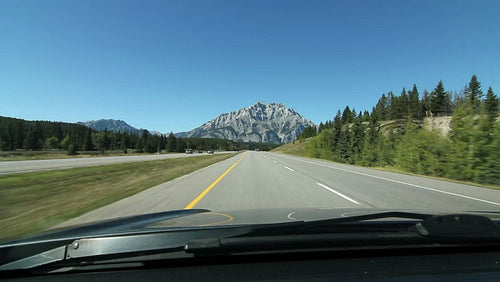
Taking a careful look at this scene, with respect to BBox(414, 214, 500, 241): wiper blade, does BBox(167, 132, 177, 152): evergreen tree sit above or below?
above

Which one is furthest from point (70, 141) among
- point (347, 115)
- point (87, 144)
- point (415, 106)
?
point (415, 106)

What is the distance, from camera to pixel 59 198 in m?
8.65

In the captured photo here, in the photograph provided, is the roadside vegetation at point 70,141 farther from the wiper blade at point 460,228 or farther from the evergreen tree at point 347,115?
A: the evergreen tree at point 347,115

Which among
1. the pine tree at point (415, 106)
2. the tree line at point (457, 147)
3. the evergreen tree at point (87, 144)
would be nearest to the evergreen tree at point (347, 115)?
the pine tree at point (415, 106)

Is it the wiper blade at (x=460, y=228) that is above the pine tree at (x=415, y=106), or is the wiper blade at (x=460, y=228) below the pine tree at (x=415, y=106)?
below

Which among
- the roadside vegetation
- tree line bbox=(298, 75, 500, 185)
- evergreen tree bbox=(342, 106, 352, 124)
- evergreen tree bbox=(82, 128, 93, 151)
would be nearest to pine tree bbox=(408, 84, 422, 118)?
evergreen tree bbox=(342, 106, 352, 124)

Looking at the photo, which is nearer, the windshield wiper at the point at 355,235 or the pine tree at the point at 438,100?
the windshield wiper at the point at 355,235

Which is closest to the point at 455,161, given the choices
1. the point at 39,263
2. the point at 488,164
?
the point at 488,164

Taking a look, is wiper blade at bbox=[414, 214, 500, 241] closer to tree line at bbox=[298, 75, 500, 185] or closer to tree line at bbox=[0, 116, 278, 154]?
tree line at bbox=[298, 75, 500, 185]

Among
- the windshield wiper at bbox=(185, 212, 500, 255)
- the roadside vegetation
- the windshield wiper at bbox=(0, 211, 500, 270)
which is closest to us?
the windshield wiper at bbox=(0, 211, 500, 270)

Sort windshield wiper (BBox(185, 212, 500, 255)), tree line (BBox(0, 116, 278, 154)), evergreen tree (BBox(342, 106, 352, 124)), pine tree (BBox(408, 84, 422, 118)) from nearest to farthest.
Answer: windshield wiper (BBox(185, 212, 500, 255)) < tree line (BBox(0, 116, 278, 154)) < pine tree (BBox(408, 84, 422, 118)) < evergreen tree (BBox(342, 106, 352, 124))

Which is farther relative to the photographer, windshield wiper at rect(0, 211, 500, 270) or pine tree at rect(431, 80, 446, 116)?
pine tree at rect(431, 80, 446, 116)

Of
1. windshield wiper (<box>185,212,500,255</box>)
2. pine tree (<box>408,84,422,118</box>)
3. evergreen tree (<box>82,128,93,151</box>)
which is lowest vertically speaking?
windshield wiper (<box>185,212,500,255</box>)

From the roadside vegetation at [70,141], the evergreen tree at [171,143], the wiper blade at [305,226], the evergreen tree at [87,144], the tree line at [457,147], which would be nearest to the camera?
the wiper blade at [305,226]
